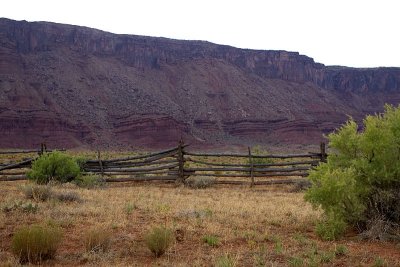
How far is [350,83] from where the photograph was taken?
116m

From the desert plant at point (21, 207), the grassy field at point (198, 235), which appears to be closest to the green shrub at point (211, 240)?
the grassy field at point (198, 235)

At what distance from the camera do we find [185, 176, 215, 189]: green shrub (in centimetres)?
1650

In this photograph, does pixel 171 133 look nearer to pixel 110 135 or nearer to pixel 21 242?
pixel 110 135

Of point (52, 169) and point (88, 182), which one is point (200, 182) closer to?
point (88, 182)

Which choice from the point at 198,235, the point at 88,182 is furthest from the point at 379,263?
the point at 88,182

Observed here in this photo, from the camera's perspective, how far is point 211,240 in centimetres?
681

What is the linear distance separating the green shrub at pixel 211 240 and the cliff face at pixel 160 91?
6790 cm

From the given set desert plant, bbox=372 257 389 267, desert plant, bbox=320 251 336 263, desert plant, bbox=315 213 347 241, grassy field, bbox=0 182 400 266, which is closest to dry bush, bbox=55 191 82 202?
grassy field, bbox=0 182 400 266

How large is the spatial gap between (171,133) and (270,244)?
245 feet

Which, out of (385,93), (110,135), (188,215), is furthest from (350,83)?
(188,215)

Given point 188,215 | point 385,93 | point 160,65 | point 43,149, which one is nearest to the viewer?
point 188,215

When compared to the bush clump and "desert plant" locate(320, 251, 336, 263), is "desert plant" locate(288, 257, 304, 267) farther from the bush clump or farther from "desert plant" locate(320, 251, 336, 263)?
the bush clump

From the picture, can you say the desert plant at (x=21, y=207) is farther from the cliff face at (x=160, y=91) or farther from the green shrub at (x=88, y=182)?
the cliff face at (x=160, y=91)

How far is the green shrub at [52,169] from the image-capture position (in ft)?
48.7
